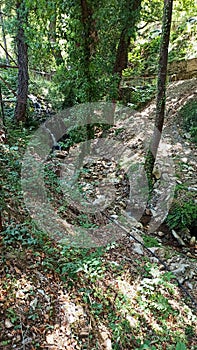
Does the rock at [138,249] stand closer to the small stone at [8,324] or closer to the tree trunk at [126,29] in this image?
the small stone at [8,324]

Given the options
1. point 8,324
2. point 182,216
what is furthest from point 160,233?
point 8,324

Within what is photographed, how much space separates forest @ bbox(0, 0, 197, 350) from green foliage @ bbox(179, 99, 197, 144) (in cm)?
3

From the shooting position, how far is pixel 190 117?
21.4ft

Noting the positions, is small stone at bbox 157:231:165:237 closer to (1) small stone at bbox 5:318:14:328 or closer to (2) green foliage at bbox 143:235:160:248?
(2) green foliage at bbox 143:235:160:248

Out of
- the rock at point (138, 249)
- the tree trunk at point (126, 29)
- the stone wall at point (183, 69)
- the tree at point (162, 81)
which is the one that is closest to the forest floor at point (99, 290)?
the rock at point (138, 249)

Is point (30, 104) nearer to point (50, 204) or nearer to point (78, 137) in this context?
point (78, 137)

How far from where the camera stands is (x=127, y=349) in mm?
2244

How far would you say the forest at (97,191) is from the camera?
2350 mm

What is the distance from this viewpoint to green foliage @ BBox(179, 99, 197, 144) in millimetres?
6284

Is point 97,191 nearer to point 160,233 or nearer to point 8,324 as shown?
point 160,233

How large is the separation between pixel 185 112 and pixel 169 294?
4.88 m

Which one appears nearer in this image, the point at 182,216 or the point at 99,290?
the point at 99,290

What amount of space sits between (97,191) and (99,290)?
2.52 m

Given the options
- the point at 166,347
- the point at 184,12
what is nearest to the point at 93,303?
the point at 166,347
